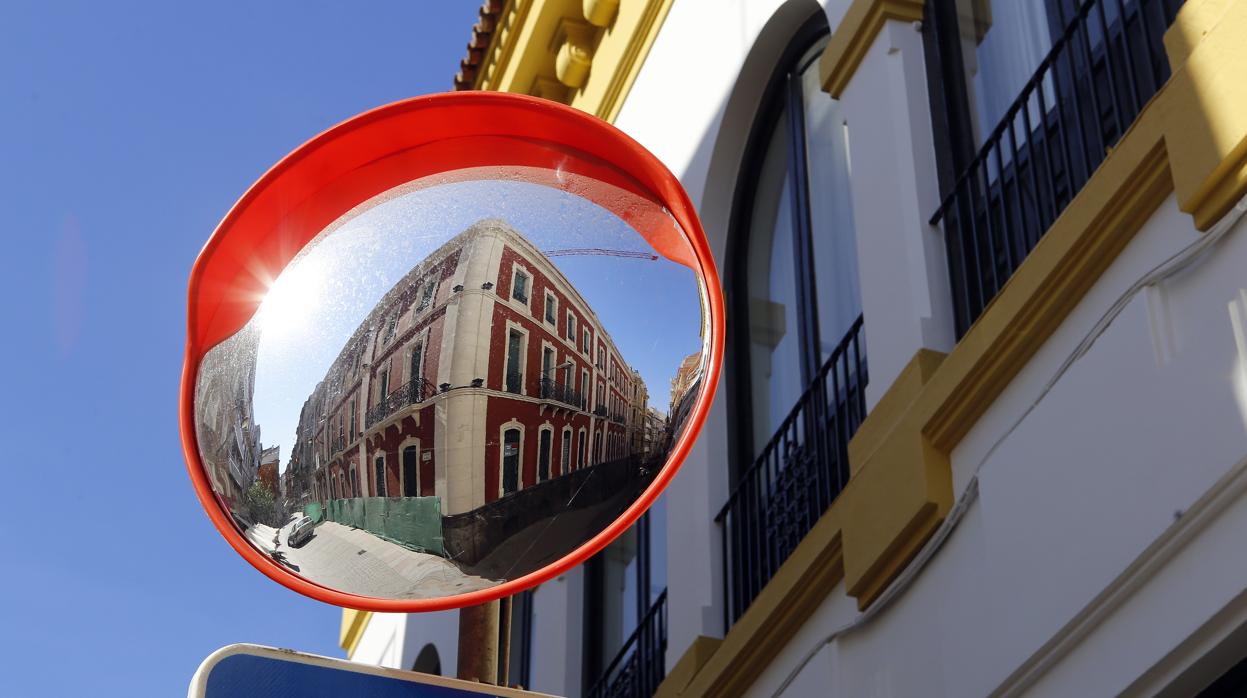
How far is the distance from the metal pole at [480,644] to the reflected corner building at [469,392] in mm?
156

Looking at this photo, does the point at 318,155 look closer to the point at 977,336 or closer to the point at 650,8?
the point at 977,336

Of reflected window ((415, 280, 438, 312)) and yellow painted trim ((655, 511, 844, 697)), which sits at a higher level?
yellow painted trim ((655, 511, 844, 697))

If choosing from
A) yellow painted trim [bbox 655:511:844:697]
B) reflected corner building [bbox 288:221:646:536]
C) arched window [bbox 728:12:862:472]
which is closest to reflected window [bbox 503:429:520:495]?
reflected corner building [bbox 288:221:646:536]

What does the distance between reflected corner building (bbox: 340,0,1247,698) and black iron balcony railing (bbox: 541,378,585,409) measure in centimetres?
151


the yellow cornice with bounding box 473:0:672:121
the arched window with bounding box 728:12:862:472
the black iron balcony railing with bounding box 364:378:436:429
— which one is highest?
the yellow cornice with bounding box 473:0:672:121

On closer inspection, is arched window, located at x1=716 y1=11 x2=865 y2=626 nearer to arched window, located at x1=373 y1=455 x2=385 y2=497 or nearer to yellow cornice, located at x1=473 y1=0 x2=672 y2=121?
yellow cornice, located at x1=473 y1=0 x2=672 y2=121

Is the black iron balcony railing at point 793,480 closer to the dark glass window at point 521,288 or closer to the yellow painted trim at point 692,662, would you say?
the yellow painted trim at point 692,662

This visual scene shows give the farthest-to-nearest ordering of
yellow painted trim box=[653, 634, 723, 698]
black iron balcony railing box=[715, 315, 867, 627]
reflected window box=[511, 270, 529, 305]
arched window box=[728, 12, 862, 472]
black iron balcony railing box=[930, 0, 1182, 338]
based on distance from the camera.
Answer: arched window box=[728, 12, 862, 472] < yellow painted trim box=[653, 634, 723, 698] < black iron balcony railing box=[715, 315, 867, 627] < black iron balcony railing box=[930, 0, 1182, 338] < reflected window box=[511, 270, 529, 305]

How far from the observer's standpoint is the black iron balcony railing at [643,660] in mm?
6805

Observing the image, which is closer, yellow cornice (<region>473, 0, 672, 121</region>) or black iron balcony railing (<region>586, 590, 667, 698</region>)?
black iron balcony railing (<region>586, 590, 667, 698</region>)

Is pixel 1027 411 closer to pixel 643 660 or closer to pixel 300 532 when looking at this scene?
pixel 300 532

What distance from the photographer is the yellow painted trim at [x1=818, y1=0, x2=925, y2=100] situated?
554 centimetres

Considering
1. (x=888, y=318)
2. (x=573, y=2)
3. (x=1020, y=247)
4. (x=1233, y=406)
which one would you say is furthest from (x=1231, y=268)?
(x=573, y=2)

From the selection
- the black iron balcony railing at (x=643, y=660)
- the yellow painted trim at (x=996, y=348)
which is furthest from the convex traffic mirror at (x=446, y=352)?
the black iron balcony railing at (x=643, y=660)
